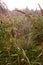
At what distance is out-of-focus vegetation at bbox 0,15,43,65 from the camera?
8.36 ft

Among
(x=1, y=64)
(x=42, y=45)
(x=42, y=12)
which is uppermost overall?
(x=42, y=12)

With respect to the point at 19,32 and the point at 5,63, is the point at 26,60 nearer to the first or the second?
the point at 5,63

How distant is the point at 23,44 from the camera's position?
2.77 metres

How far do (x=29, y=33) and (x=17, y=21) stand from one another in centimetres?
61

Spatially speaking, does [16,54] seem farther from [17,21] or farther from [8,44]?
[17,21]

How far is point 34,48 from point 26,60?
240 millimetres

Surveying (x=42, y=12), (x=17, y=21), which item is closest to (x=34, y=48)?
(x=42, y=12)

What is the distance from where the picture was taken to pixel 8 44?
2752mm

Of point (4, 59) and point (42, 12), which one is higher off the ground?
point (42, 12)

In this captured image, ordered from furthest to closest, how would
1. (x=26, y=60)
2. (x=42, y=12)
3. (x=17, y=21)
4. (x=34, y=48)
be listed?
1. (x=17, y=21)
2. (x=42, y=12)
3. (x=34, y=48)
4. (x=26, y=60)

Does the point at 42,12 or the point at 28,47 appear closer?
the point at 28,47

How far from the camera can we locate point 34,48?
8.98ft

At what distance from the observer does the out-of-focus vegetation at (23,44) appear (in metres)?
2.55

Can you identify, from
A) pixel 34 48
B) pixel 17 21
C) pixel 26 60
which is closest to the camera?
pixel 26 60
